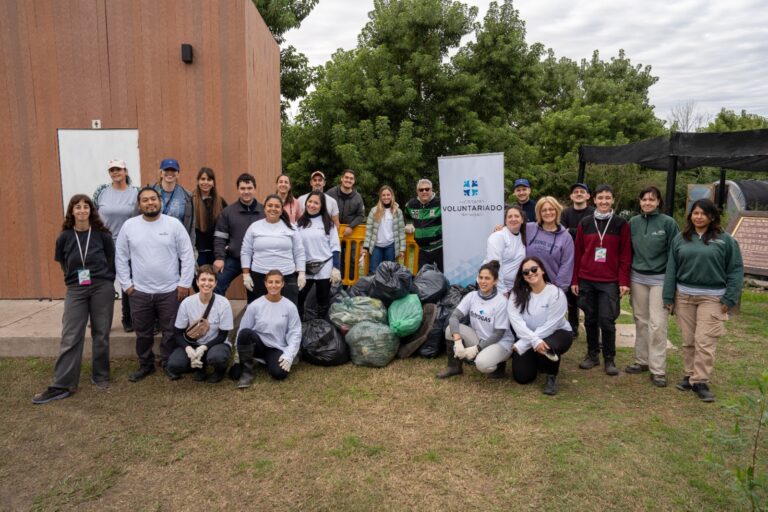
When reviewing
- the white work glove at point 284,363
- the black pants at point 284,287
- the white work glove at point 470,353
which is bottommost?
the white work glove at point 284,363

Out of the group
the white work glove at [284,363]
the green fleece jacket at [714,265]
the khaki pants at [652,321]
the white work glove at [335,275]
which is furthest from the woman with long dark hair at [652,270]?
the white work glove at [284,363]

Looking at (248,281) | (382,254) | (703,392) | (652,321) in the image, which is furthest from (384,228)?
(703,392)

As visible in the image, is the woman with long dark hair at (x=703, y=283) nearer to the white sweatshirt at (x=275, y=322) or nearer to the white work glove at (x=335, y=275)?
the white work glove at (x=335, y=275)

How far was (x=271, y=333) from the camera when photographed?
14.8 feet

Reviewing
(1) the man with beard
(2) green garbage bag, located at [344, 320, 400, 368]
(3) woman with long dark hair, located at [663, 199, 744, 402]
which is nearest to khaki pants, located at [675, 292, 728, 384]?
(3) woman with long dark hair, located at [663, 199, 744, 402]

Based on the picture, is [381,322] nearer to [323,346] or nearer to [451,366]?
[323,346]

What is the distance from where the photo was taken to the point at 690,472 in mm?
3068

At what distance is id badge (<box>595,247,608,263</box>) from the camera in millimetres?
4578

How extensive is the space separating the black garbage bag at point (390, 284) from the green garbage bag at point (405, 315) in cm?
7

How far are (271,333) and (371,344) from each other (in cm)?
92

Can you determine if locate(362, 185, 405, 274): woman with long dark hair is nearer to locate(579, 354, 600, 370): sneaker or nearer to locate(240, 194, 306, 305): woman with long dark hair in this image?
locate(240, 194, 306, 305): woman with long dark hair

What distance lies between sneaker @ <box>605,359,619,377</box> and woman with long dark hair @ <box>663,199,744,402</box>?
0.59 metres

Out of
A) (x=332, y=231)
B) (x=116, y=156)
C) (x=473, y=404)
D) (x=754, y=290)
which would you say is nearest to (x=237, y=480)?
(x=473, y=404)

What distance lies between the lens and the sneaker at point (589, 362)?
4820mm
